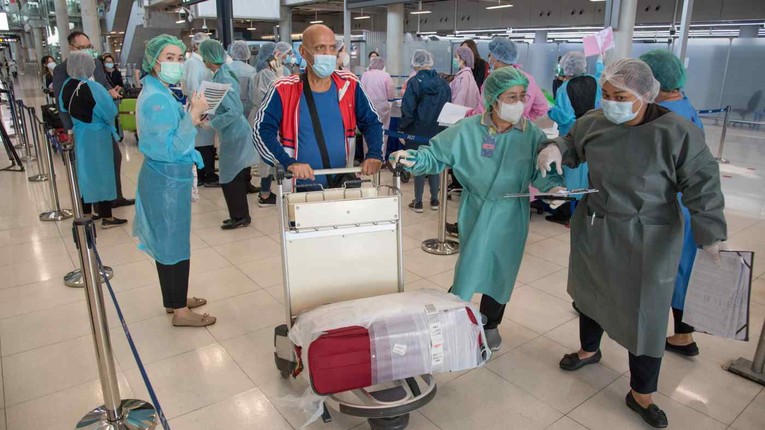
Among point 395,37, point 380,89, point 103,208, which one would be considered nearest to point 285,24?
point 395,37

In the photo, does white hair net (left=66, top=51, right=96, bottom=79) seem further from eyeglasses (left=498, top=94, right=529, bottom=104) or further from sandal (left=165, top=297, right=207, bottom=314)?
eyeglasses (left=498, top=94, right=529, bottom=104)

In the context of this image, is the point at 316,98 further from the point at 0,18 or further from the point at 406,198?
the point at 0,18

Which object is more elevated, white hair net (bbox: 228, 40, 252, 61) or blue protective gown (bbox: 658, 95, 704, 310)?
white hair net (bbox: 228, 40, 252, 61)

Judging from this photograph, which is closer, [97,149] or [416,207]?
[97,149]

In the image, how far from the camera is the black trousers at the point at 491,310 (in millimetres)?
2707

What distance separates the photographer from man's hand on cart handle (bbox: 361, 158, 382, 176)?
7.91 ft

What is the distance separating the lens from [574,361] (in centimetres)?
267

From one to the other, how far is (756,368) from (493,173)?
169cm

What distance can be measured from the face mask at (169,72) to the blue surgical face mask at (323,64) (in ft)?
2.37

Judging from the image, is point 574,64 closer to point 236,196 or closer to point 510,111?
point 510,111

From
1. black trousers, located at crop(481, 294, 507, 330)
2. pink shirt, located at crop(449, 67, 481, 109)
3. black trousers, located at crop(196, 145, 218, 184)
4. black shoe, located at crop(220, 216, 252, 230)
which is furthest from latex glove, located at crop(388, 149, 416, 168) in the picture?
black trousers, located at crop(196, 145, 218, 184)

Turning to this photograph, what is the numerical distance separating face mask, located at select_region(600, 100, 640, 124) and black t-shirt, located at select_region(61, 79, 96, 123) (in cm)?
395

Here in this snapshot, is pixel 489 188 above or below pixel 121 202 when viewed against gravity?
above

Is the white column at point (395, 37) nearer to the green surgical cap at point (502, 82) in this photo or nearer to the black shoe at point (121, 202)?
the black shoe at point (121, 202)
